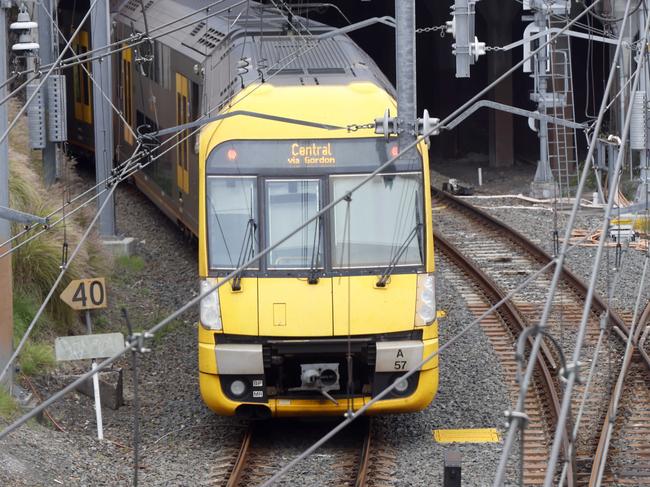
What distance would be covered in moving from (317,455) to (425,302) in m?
1.63

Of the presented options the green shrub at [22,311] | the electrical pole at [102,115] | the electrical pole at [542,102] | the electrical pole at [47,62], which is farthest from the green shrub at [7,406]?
the electrical pole at [542,102]

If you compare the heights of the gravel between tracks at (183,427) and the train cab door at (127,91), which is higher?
the train cab door at (127,91)

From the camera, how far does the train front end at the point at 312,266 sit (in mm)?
10961

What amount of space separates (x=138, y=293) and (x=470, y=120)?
22.2 metres

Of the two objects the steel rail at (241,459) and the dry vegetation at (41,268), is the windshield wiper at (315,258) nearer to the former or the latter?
the steel rail at (241,459)

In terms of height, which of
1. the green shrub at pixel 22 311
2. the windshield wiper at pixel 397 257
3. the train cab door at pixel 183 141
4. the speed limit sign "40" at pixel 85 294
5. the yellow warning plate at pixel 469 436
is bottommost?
the yellow warning plate at pixel 469 436

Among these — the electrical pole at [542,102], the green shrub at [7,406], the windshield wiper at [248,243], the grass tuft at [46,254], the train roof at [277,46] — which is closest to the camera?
the windshield wiper at [248,243]

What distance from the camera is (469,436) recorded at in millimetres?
11828

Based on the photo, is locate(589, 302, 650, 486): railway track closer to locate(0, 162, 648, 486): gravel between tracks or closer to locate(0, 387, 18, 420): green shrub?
locate(0, 162, 648, 486): gravel between tracks

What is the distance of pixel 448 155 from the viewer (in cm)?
3694

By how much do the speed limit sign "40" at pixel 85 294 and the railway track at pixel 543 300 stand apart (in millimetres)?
4311

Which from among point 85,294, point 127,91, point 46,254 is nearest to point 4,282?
Answer: point 85,294

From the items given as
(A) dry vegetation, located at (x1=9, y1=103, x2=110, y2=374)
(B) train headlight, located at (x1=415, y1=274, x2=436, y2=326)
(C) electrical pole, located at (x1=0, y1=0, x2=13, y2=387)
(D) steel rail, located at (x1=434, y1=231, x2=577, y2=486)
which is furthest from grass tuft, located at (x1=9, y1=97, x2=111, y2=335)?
(B) train headlight, located at (x1=415, y1=274, x2=436, y2=326)

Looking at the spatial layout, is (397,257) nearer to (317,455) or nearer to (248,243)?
(248,243)
